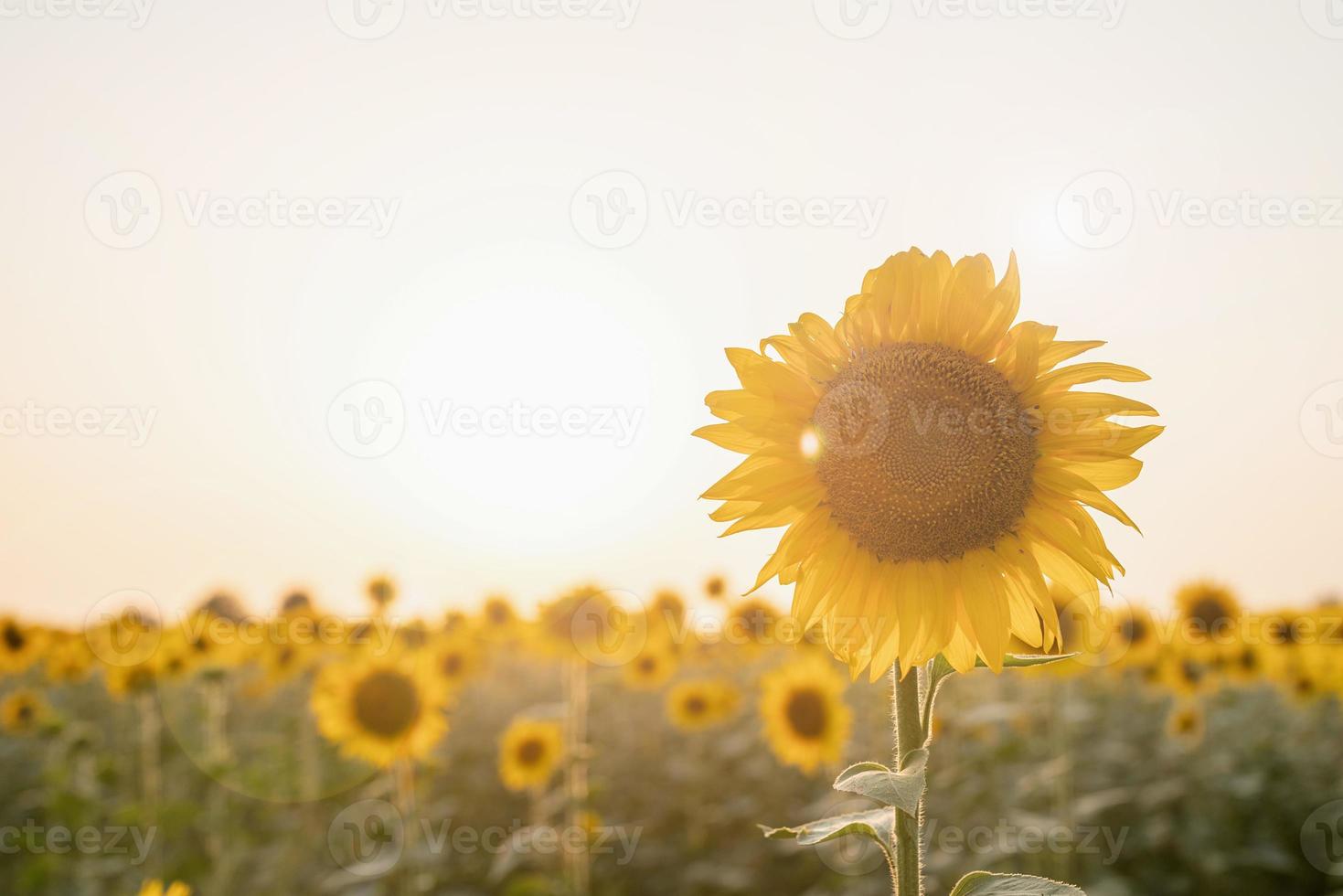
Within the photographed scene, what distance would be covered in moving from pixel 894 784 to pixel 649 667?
877 centimetres

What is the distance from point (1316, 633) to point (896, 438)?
10.6 metres

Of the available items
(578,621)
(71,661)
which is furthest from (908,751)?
(71,661)

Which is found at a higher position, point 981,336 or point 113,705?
point 981,336

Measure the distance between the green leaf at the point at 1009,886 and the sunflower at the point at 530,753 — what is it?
6.19 meters

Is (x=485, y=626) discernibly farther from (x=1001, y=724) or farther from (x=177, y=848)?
(x=1001, y=724)

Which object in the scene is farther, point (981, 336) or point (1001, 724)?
point (1001, 724)

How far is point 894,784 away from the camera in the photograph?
145 centimetres

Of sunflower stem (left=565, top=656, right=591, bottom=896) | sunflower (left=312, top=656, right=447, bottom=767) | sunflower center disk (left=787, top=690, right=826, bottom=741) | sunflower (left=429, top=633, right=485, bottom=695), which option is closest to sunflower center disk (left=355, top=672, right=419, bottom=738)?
sunflower (left=312, top=656, right=447, bottom=767)

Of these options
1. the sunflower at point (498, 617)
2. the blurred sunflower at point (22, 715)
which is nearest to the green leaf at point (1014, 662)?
the blurred sunflower at point (22, 715)

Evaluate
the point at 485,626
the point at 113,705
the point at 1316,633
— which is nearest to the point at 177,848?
the point at 485,626

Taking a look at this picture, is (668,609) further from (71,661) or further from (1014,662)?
(1014,662)

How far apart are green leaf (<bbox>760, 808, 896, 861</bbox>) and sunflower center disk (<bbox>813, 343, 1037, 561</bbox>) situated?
23.7 inches

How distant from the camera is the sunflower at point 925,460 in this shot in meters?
1.93

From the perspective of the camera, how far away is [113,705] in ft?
46.3
